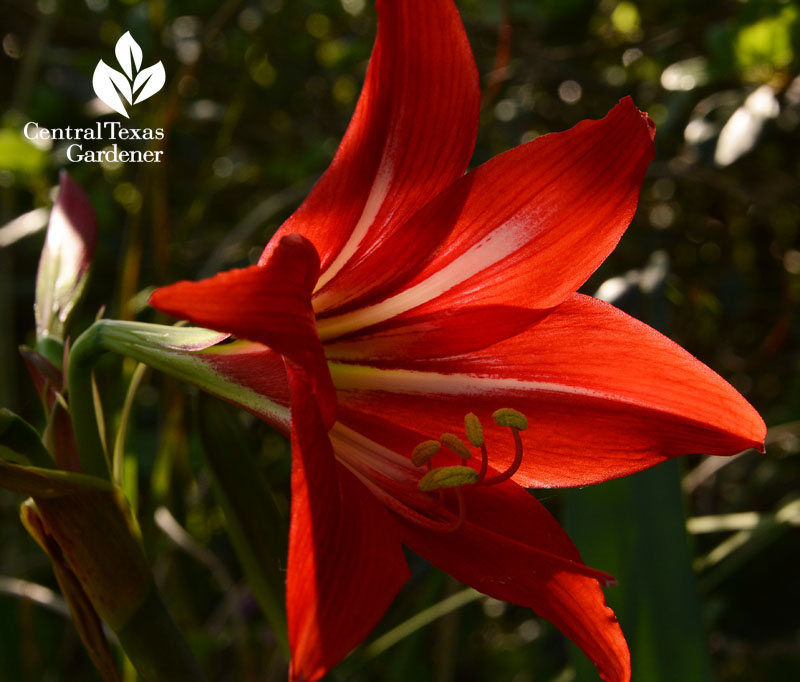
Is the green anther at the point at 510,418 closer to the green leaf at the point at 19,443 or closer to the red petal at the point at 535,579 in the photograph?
the red petal at the point at 535,579

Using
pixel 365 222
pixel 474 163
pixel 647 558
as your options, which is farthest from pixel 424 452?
pixel 474 163

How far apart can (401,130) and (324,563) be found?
0.78ft

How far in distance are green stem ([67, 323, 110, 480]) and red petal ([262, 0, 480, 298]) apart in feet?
0.41

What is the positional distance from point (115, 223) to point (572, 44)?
95cm

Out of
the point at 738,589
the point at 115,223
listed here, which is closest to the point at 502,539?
the point at 738,589

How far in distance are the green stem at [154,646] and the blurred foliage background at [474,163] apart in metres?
0.22

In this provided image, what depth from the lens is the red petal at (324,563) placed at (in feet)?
1.16

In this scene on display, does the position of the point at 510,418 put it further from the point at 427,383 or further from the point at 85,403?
the point at 85,403

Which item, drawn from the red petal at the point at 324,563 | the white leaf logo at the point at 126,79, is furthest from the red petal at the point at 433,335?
the white leaf logo at the point at 126,79

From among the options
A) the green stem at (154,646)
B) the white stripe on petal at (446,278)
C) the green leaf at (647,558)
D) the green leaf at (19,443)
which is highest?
the white stripe on petal at (446,278)

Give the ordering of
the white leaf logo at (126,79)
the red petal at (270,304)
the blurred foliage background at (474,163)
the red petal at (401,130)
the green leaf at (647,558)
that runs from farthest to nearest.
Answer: the blurred foliage background at (474,163) → the white leaf logo at (126,79) → the green leaf at (647,558) → the red petal at (401,130) → the red petal at (270,304)

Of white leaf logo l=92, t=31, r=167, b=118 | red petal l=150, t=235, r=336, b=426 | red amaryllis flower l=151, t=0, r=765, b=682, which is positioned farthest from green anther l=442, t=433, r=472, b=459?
white leaf logo l=92, t=31, r=167, b=118

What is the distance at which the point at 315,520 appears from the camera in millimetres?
372

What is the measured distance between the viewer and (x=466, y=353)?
53cm
